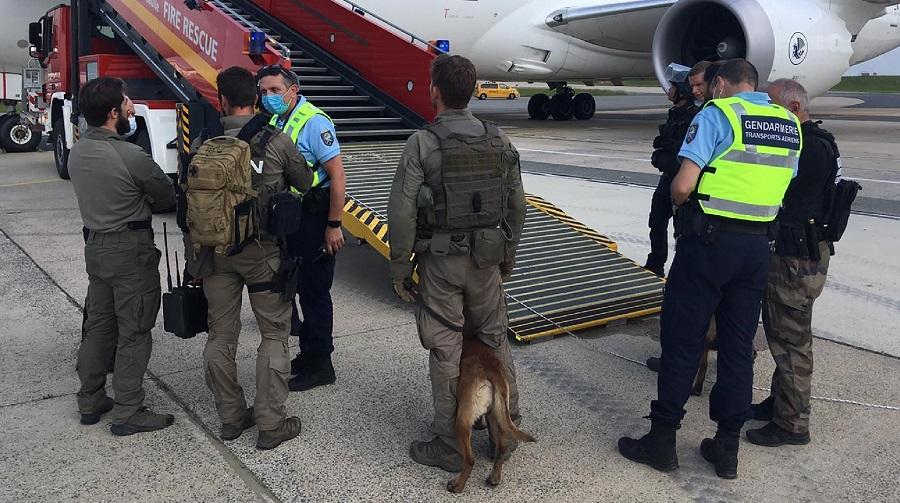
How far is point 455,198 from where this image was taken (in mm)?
3021

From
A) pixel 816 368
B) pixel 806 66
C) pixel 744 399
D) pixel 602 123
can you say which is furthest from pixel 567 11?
pixel 744 399

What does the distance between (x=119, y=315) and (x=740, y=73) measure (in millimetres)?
3018

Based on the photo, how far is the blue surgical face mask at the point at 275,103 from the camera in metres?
3.73

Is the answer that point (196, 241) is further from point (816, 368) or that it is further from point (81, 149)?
point (816, 368)

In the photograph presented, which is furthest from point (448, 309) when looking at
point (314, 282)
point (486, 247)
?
point (314, 282)

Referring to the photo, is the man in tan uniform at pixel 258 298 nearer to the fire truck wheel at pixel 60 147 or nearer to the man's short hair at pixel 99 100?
the man's short hair at pixel 99 100

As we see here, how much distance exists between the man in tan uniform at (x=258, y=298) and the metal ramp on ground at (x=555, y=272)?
→ 1499mm

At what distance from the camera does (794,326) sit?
137 inches

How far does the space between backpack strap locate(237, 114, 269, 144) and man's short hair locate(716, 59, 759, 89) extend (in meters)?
2.05

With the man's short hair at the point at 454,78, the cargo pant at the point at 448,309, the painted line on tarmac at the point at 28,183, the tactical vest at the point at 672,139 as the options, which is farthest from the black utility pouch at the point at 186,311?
the painted line on tarmac at the point at 28,183

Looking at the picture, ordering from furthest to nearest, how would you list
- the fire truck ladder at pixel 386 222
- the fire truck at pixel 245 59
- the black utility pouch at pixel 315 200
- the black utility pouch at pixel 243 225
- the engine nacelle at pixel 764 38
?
1. the engine nacelle at pixel 764 38
2. the fire truck at pixel 245 59
3. the fire truck ladder at pixel 386 222
4. the black utility pouch at pixel 315 200
5. the black utility pouch at pixel 243 225

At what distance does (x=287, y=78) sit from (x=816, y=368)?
11.3ft

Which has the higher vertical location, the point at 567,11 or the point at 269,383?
the point at 567,11

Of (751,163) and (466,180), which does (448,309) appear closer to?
(466,180)
